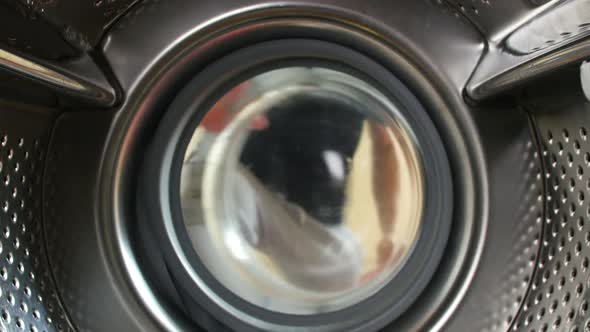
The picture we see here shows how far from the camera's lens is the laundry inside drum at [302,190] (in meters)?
0.69

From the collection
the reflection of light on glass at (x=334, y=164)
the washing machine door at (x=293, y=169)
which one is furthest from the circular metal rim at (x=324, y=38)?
the reflection of light on glass at (x=334, y=164)

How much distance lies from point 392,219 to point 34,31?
0.41 m

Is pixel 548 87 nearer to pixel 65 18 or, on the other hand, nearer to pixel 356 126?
pixel 356 126

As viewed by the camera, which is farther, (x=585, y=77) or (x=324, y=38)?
(x=324, y=38)

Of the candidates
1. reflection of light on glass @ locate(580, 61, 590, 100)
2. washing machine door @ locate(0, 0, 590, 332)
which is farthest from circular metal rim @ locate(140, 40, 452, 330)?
reflection of light on glass @ locate(580, 61, 590, 100)

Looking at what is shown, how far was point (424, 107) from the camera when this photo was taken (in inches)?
26.1

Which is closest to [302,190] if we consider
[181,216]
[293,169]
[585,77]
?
[293,169]

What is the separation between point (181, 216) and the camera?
67cm

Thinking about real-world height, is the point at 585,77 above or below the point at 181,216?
above

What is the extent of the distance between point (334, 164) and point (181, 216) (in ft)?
0.58

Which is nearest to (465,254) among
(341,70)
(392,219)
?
(392,219)

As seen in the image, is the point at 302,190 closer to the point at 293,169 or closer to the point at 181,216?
the point at 293,169

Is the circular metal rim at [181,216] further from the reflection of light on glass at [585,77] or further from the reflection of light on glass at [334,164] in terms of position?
the reflection of light on glass at [585,77]

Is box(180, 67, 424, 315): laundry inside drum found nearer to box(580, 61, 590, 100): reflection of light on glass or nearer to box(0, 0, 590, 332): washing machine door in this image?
box(0, 0, 590, 332): washing machine door
